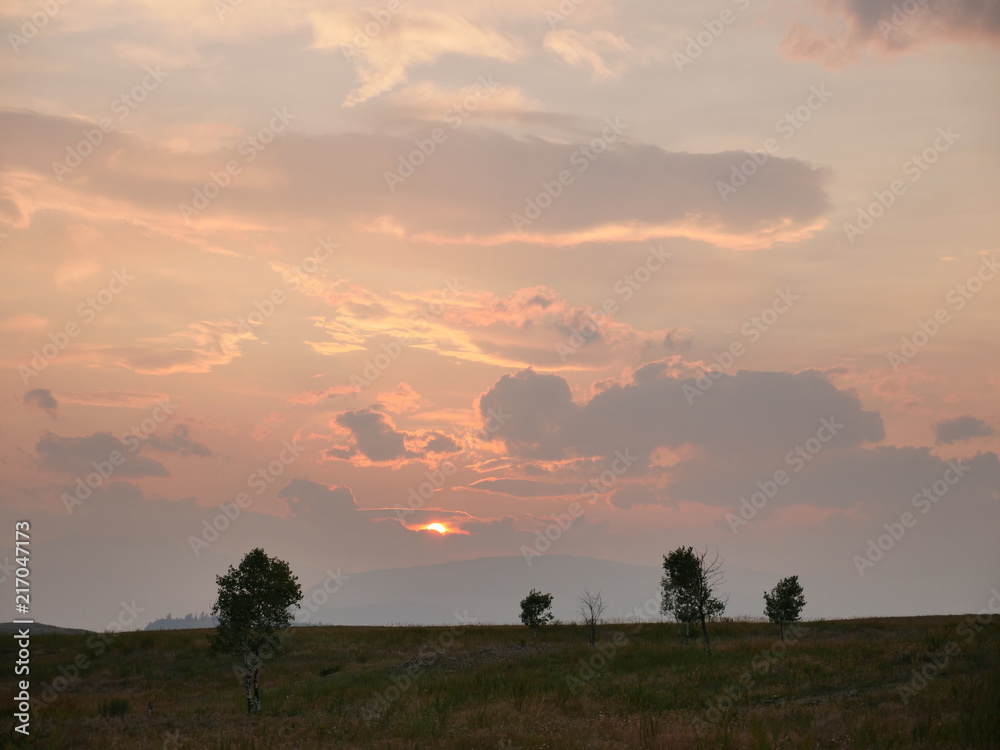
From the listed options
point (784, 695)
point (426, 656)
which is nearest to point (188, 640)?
point (426, 656)

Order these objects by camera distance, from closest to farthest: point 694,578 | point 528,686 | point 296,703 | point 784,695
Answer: point 784,695, point 528,686, point 296,703, point 694,578

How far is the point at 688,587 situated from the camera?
213 feet

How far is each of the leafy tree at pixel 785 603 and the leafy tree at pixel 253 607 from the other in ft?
155

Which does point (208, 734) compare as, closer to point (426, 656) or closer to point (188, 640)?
point (426, 656)

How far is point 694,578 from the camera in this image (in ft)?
213

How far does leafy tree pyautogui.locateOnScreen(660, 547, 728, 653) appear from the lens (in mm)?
63156

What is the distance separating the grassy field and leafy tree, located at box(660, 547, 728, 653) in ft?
10.6

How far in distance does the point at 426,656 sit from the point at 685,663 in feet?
77.8

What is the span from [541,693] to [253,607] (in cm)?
1855

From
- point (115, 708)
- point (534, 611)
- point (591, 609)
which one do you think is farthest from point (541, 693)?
point (534, 611)

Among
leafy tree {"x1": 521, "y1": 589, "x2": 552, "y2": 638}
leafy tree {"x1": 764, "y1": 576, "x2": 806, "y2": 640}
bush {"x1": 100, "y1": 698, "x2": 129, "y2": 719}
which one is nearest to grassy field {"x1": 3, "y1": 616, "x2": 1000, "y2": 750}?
bush {"x1": 100, "y1": 698, "x2": 129, "y2": 719}

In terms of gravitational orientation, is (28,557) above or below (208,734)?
above

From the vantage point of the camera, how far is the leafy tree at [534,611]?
248ft

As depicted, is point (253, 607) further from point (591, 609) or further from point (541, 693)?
point (591, 609)
